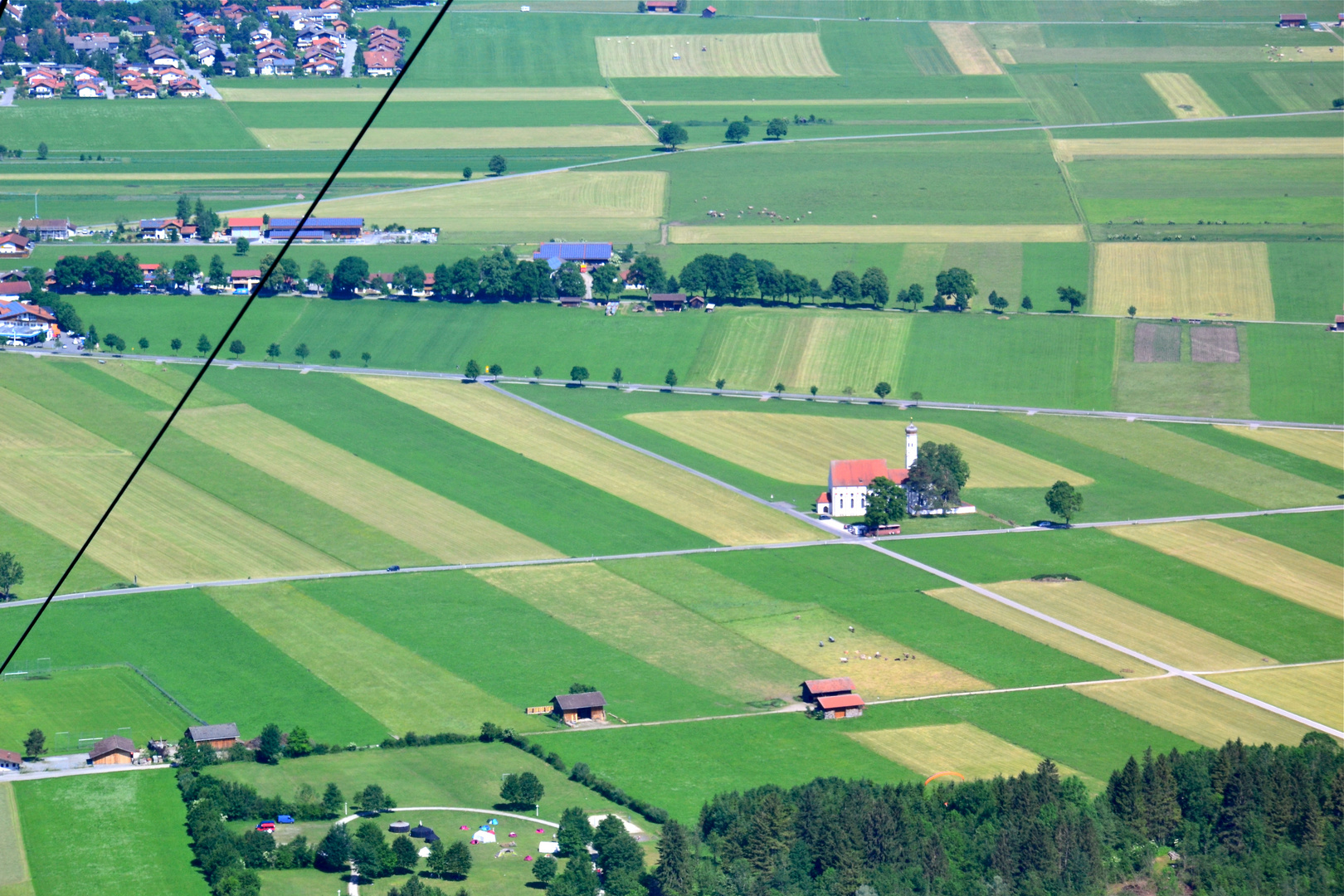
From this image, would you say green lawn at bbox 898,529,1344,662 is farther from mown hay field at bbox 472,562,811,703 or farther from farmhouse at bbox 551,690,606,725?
farmhouse at bbox 551,690,606,725

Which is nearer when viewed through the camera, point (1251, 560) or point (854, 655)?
point (854, 655)

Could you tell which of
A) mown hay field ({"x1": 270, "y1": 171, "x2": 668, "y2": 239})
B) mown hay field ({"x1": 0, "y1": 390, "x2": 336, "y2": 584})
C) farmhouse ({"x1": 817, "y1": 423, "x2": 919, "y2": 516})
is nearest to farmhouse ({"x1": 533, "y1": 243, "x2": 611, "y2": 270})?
mown hay field ({"x1": 270, "y1": 171, "x2": 668, "y2": 239})

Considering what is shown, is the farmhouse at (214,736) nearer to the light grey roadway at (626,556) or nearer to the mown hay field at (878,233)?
the light grey roadway at (626,556)

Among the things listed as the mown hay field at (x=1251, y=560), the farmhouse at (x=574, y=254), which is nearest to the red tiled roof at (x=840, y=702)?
the mown hay field at (x=1251, y=560)

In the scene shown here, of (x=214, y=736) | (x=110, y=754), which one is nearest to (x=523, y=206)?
(x=214, y=736)

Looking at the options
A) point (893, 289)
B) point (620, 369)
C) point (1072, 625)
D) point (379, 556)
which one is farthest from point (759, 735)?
point (893, 289)

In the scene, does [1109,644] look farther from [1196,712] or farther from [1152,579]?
[1152,579]
